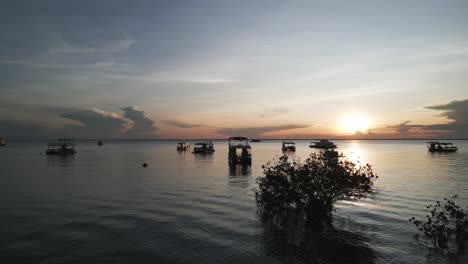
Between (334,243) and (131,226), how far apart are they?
479 inches

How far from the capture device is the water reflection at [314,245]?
543 inches

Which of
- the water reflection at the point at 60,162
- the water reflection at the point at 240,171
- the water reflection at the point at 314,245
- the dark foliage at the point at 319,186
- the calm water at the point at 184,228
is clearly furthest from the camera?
the water reflection at the point at 60,162

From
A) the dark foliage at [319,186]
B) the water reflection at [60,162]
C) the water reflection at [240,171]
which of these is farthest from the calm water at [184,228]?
the water reflection at [60,162]

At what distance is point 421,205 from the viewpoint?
81.6 feet

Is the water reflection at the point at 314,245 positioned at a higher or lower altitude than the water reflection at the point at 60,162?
lower

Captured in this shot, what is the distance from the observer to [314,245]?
1547cm

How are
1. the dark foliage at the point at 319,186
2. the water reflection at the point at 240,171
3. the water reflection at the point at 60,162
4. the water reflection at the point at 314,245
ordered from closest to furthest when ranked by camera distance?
the water reflection at the point at 314,245
the dark foliage at the point at 319,186
the water reflection at the point at 240,171
the water reflection at the point at 60,162

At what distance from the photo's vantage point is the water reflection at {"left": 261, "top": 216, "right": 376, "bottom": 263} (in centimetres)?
1378

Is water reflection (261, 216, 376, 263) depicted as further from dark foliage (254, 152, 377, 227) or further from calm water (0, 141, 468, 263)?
dark foliage (254, 152, 377, 227)

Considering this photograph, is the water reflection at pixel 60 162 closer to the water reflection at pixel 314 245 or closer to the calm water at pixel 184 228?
the calm water at pixel 184 228

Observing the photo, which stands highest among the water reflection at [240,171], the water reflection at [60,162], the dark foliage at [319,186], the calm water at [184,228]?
the dark foliage at [319,186]

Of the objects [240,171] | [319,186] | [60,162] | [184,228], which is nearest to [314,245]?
[319,186]

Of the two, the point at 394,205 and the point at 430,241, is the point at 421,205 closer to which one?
the point at 394,205

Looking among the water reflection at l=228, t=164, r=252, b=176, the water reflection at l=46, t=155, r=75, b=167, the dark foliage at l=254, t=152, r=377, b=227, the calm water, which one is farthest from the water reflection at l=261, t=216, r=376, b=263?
the water reflection at l=46, t=155, r=75, b=167
